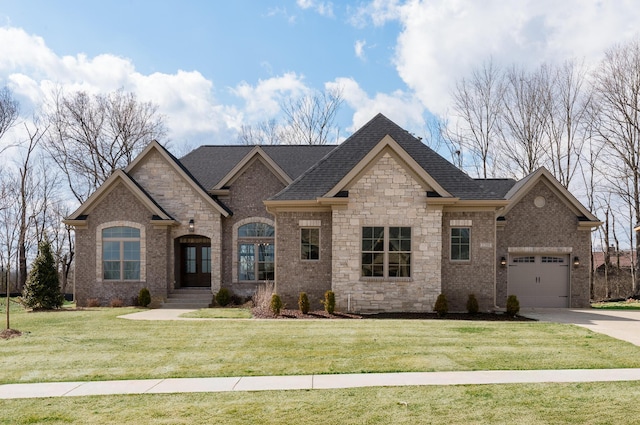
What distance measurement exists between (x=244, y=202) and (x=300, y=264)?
5358 millimetres

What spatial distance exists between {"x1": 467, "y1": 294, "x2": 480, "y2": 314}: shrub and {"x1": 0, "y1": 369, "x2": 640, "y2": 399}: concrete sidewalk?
811 cm

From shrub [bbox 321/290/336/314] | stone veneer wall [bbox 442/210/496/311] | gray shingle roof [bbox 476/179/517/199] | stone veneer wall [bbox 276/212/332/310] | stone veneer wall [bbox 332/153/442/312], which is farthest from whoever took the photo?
gray shingle roof [bbox 476/179/517/199]

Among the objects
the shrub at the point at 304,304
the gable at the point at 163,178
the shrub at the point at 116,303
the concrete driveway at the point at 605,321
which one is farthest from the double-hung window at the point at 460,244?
the shrub at the point at 116,303

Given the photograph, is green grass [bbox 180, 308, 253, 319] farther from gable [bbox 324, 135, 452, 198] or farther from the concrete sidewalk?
the concrete sidewalk

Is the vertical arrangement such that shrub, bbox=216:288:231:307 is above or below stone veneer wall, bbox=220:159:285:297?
below

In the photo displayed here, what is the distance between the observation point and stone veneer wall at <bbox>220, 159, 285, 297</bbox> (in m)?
21.5

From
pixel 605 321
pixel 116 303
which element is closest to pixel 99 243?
pixel 116 303

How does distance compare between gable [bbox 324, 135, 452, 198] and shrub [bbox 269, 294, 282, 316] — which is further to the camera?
gable [bbox 324, 135, 452, 198]

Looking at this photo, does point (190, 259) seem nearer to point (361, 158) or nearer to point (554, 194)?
point (361, 158)

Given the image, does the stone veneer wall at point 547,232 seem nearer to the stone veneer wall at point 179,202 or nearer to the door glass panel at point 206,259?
the stone veneer wall at point 179,202

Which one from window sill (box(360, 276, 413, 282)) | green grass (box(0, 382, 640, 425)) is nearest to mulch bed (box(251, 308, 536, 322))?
window sill (box(360, 276, 413, 282))

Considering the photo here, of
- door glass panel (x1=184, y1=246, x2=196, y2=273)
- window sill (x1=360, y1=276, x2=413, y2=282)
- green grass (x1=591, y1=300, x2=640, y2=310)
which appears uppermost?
door glass panel (x1=184, y1=246, x2=196, y2=273)

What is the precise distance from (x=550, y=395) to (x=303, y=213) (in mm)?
11813

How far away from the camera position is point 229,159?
2412 cm
